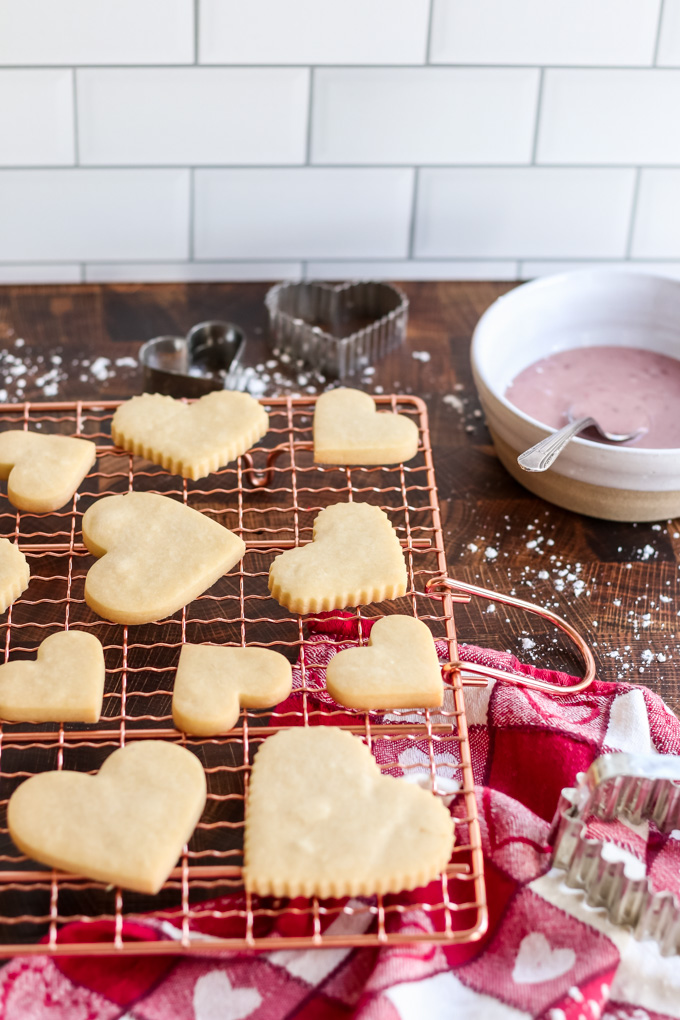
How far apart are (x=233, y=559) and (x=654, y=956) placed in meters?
0.40

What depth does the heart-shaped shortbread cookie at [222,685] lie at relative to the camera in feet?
2.25

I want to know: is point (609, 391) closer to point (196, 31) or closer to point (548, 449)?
point (548, 449)

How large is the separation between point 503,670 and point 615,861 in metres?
0.20

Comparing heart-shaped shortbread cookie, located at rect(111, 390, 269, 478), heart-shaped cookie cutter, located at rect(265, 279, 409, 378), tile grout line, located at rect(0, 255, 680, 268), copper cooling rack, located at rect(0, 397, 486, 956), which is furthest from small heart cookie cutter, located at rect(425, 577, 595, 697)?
tile grout line, located at rect(0, 255, 680, 268)

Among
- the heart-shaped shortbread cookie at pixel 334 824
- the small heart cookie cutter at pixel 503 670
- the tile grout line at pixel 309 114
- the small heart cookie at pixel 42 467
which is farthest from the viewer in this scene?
the tile grout line at pixel 309 114

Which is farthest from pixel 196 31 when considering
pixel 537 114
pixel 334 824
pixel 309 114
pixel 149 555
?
pixel 334 824

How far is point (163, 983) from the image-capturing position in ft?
2.06

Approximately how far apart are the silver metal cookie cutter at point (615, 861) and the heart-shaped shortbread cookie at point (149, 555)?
308 millimetres

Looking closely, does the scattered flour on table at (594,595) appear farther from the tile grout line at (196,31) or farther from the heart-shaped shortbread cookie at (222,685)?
the tile grout line at (196,31)

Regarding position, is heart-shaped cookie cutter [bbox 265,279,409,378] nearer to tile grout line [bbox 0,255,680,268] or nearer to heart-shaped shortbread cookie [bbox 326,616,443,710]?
tile grout line [bbox 0,255,680,268]

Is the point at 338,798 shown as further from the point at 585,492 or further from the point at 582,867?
the point at 585,492

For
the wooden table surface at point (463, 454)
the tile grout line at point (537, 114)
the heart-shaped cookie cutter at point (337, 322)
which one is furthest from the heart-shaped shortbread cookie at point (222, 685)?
the tile grout line at point (537, 114)

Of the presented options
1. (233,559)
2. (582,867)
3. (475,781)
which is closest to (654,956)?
(582,867)

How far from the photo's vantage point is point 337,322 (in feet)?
4.06
